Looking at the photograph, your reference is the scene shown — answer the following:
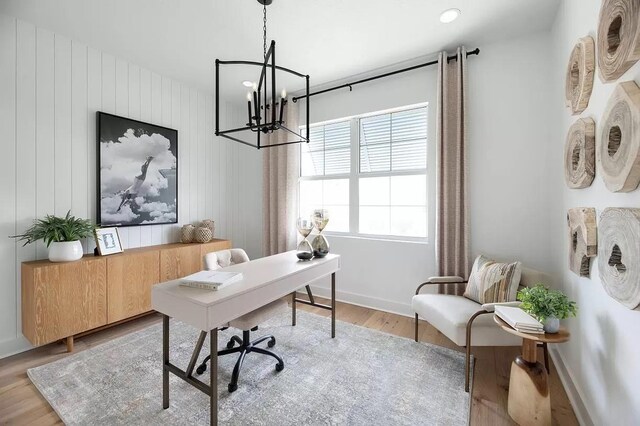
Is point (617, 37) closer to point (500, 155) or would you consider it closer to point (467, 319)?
point (500, 155)

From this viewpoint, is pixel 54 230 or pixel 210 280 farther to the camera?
pixel 54 230

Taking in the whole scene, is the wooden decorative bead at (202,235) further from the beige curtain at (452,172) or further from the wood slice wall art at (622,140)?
the wood slice wall art at (622,140)

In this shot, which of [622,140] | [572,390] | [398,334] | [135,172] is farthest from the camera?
[135,172]

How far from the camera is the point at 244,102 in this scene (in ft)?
13.5

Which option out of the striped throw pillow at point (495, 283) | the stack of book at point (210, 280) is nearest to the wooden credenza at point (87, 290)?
the stack of book at point (210, 280)

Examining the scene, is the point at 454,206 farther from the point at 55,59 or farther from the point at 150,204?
the point at 55,59

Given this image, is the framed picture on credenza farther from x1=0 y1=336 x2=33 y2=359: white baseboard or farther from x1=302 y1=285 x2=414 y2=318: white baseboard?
x1=302 y1=285 x2=414 y2=318: white baseboard

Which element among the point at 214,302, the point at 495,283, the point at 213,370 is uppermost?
the point at 214,302

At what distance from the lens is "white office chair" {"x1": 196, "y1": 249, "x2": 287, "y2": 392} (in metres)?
1.81

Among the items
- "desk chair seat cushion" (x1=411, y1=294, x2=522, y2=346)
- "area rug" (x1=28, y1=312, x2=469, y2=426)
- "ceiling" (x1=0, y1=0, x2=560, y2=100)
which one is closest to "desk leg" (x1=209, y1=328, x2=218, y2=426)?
"area rug" (x1=28, y1=312, x2=469, y2=426)

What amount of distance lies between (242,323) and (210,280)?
45 centimetres

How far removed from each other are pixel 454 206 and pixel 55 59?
13.1 feet

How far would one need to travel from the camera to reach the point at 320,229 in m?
2.31

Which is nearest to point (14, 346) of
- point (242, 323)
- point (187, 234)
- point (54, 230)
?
point (54, 230)
